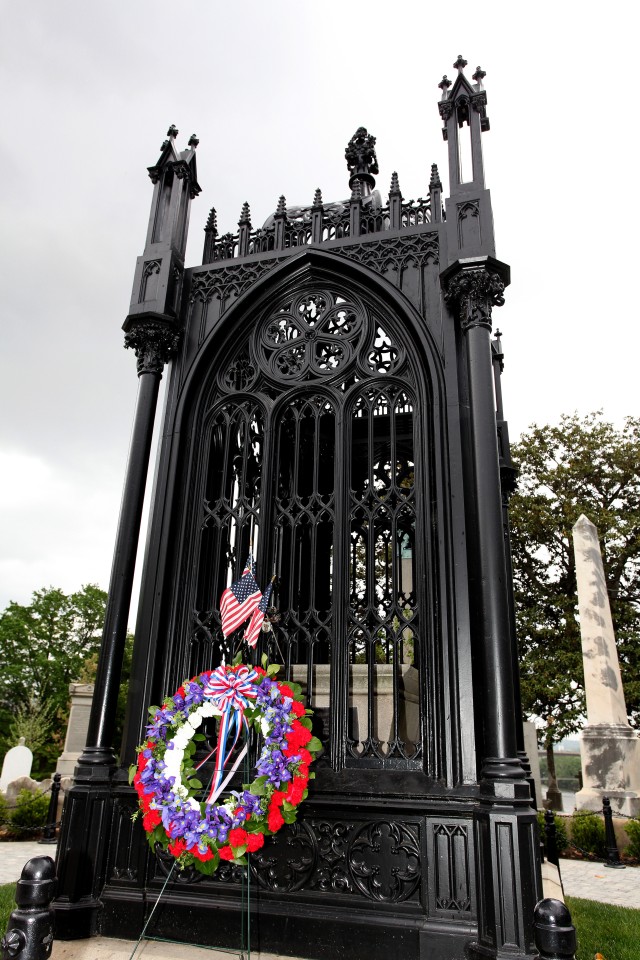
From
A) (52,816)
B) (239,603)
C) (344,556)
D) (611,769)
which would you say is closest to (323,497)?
(344,556)

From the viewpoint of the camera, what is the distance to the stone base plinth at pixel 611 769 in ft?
44.7

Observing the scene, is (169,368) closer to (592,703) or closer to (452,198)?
(452,198)

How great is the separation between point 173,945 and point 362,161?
8.94 metres

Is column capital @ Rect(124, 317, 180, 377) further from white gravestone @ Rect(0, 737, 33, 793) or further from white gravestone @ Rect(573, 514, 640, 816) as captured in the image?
white gravestone @ Rect(0, 737, 33, 793)

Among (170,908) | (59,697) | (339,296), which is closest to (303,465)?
(339,296)

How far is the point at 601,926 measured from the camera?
20.5ft

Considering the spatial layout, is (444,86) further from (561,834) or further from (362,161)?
(561,834)

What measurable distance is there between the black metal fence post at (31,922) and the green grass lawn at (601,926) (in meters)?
2.94

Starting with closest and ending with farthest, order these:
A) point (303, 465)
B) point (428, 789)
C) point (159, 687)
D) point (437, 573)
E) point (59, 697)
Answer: point (428, 789)
point (437, 573)
point (159, 687)
point (303, 465)
point (59, 697)

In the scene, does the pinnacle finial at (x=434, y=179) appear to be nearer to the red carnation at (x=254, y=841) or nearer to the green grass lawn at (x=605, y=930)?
the red carnation at (x=254, y=841)

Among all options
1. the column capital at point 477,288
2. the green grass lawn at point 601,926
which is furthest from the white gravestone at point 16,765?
the column capital at point 477,288

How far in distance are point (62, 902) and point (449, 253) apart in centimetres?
686

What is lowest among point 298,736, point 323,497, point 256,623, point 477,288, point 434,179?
point 298,736

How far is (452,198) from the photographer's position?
6879mm
